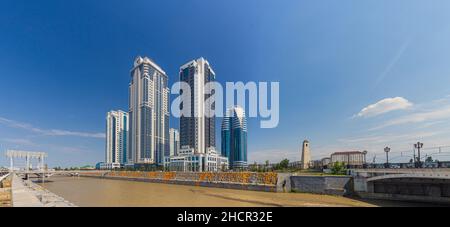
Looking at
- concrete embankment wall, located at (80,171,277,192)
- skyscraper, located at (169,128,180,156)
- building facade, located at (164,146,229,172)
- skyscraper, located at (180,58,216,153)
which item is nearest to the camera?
concrete embankment wall, located at (80,171,277,192)

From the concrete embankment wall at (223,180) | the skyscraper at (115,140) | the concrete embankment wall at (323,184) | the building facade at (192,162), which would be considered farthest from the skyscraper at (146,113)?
the concrete embankment wall at (323,184)

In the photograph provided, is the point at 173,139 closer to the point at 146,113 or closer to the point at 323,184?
the point at 146,113

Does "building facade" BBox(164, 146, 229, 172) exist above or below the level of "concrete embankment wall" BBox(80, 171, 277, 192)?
below

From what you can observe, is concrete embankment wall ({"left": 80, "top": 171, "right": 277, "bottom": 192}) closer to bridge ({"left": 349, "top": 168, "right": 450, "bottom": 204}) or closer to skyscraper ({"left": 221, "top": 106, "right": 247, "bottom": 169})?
bridge ({"left": 349, "top": 168, "right": 450, "bottom": 204})

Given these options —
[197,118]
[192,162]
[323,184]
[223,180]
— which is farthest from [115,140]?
[323,184]

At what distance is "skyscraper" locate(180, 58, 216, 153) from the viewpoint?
91250 millimetres

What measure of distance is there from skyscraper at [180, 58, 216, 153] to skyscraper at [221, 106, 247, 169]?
12.5 m

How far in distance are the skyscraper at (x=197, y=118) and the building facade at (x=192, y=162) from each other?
383cm

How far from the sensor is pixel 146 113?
102750 millimetres

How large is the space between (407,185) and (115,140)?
124 metres

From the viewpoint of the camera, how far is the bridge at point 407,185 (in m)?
15.8

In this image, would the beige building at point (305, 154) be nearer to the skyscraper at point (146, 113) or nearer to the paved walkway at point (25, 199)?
the paved walkway at point (25, 199)

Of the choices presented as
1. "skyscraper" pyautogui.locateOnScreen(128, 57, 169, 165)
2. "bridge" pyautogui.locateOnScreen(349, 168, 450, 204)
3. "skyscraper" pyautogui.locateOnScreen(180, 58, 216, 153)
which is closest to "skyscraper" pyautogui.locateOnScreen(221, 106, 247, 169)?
"skyscraper" pyautogui.locateOnScreen(180, 58, 216, 153)
